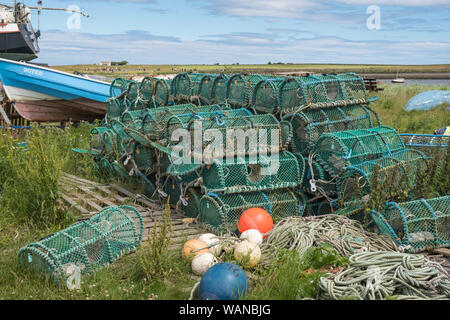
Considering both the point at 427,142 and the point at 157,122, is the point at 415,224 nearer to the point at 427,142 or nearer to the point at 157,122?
the point at 427,142

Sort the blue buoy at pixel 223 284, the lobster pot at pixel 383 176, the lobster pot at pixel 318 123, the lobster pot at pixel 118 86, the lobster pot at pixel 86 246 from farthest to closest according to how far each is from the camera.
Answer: the lobster pot at pixel 118 86
the lobster pot at pixel 318 123
the lobster pot at pixel 383 176
the lobster pot at pixel 86 246
the blue buoy at pixel 223 284

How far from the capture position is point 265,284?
375cm

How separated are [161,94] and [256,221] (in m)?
4.31

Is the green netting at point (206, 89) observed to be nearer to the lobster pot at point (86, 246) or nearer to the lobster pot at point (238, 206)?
the lobster pot at point (238, 206)

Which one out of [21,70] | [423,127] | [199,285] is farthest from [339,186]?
[21,70]

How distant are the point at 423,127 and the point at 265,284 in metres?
9.14

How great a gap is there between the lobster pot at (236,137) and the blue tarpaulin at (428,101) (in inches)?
401

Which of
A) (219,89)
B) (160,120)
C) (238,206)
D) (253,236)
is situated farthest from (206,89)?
(253,236)

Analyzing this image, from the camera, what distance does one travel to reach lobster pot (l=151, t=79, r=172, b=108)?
8344mm

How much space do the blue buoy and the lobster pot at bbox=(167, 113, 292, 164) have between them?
1990 mm

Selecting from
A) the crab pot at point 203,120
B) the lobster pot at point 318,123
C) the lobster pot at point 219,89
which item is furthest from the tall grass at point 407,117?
the crab pot at point 203,120

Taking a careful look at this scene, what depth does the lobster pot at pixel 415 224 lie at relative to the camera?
4.58 meters

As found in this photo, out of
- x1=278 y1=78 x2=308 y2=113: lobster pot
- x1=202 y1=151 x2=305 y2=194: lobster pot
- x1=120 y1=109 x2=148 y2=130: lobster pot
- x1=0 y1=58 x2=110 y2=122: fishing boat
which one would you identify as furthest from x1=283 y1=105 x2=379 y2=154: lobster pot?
x1=0 y1=58 x2=110 y2=122: fishing boat

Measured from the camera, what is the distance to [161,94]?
854cm
